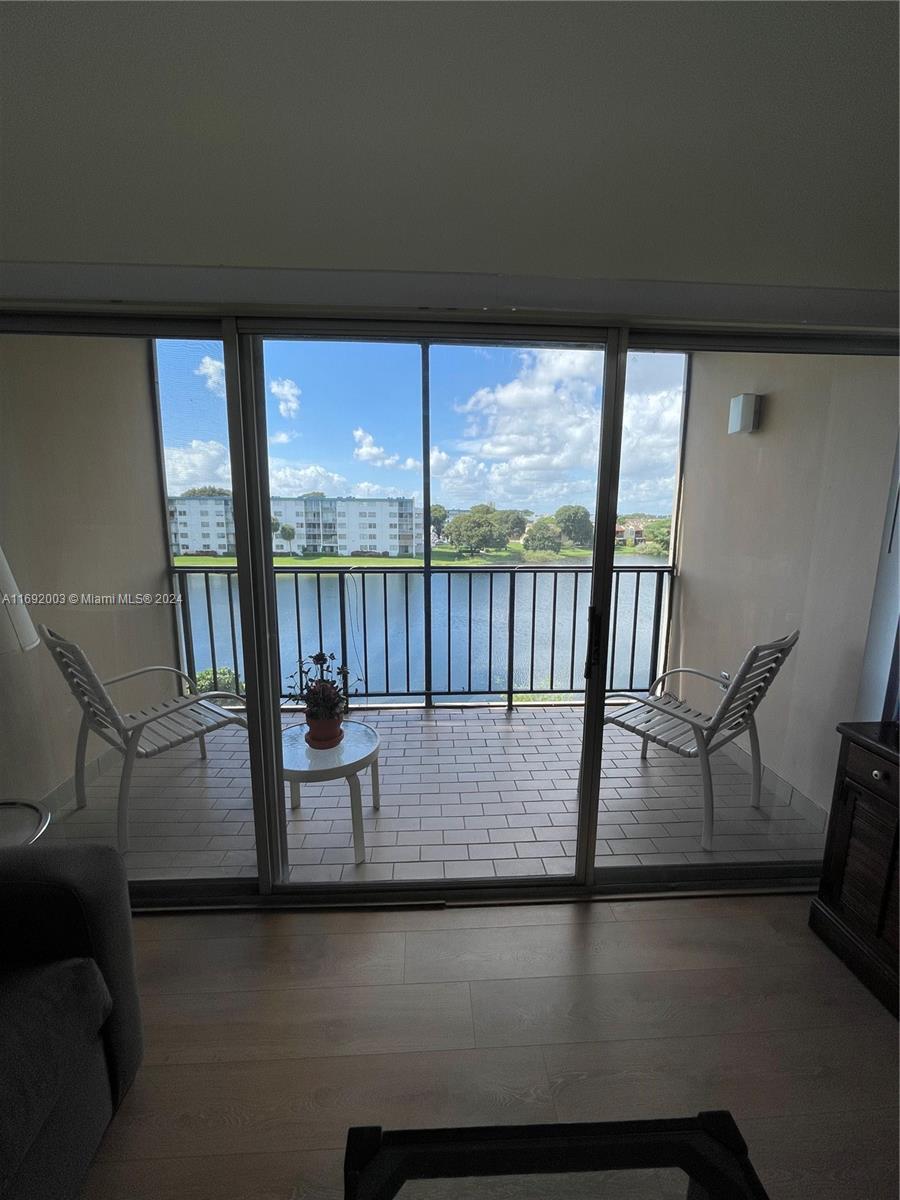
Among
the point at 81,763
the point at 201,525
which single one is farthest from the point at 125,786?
the point at 201,525

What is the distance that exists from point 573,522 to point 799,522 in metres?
1.21

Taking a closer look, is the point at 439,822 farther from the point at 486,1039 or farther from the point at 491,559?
the point at 491,559

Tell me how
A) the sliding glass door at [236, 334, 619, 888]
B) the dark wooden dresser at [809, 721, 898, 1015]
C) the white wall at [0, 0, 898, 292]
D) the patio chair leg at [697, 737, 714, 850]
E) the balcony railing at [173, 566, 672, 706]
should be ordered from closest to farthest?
the white wall at [0, 0, 898, 292] < the dark wooden dresser at [809, 721, 898, 1015] < the sliding glass door at [236, 334, 619, 888] < the patio chair leg at [697, 737, 714, 850] < the balcony railing at [173, 566, 672, 706]

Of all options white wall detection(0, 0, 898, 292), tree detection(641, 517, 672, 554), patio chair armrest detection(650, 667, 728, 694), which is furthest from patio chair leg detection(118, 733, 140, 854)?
patio chair armrest detection(650, 667, 728, 694)

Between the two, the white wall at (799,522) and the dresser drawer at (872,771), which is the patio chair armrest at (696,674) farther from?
the dresser drawer at (872,771)

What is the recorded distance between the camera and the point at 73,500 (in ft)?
5.74

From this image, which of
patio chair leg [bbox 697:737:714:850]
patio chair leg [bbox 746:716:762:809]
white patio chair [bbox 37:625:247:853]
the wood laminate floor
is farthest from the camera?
patio chair leg [bbox 746:716:762:809]

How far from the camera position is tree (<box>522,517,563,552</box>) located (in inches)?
124

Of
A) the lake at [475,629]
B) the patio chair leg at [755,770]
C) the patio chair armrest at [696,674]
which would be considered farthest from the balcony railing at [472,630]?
the patio chair leg at [755,770]

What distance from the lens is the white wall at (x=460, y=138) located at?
1.01 metres

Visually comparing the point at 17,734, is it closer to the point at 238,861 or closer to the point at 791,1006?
the point at 238,861

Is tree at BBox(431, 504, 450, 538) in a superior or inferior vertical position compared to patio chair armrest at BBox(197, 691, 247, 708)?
superior

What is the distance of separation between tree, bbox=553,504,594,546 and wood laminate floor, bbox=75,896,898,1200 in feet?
6.25

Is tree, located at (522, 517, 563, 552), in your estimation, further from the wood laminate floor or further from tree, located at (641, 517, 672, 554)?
the wood laminate floor
